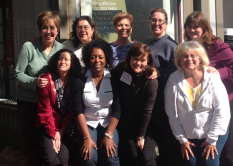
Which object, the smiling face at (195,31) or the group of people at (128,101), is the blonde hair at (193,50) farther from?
the smiling face at (195,31)

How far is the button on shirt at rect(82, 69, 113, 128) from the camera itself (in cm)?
329

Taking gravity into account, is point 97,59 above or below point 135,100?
above

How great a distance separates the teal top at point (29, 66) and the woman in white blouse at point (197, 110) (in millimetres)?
1538

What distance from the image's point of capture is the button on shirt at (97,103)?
329cm

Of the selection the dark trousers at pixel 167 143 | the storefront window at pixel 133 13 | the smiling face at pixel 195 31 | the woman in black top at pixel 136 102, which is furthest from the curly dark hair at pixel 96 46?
the storefront window at pixel 133 13

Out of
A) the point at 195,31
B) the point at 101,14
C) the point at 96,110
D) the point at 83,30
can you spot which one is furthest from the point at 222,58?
the point at 101,14

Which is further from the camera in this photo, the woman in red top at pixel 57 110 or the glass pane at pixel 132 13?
the glass pane at pixel 132 13

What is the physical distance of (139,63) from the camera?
126 inches

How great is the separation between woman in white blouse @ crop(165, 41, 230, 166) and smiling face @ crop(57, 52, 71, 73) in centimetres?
117

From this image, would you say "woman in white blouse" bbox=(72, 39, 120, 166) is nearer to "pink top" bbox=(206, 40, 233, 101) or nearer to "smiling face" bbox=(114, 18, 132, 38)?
"smiling face" bbox=(114, 18, 132, 38)

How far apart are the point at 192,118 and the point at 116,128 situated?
88cm

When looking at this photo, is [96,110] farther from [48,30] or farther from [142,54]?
[48,30]

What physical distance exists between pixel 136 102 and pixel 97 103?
434 mm

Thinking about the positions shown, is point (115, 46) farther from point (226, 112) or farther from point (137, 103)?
point (226, 112)
